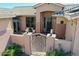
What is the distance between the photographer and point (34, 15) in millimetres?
3000

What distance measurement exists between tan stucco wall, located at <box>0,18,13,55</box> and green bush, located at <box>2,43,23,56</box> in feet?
0.38

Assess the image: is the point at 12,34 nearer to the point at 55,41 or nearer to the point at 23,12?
the point at 23,12

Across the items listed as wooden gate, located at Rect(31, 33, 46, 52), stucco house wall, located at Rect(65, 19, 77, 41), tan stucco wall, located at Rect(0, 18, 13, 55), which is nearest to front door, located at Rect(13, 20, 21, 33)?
tan stucco wall, located at Rect(0, 18, 13, 55)

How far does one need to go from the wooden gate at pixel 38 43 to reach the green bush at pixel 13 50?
27cm

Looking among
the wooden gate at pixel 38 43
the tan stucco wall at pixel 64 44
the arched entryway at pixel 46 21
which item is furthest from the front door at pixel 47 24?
the tan stucco wall at pixel 64 44

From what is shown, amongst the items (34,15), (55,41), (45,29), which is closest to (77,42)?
(55,41)

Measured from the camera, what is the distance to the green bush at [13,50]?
3.12 metres

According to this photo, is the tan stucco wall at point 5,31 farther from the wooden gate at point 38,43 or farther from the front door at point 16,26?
the wooden gate at point 38,43

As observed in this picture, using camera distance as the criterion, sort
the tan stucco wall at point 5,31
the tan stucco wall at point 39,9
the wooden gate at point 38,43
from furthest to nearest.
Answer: the tan stucco wall at point 5,31 → the wooden gate at point 38,43 → the tan stucco wall at point 39,9

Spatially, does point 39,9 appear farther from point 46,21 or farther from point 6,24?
point 6,24

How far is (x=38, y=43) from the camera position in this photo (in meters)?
3.29

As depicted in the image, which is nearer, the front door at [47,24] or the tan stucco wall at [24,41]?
the front door at [47,24]

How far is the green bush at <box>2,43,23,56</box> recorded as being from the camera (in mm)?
3119

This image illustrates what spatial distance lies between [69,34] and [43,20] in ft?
2.00
